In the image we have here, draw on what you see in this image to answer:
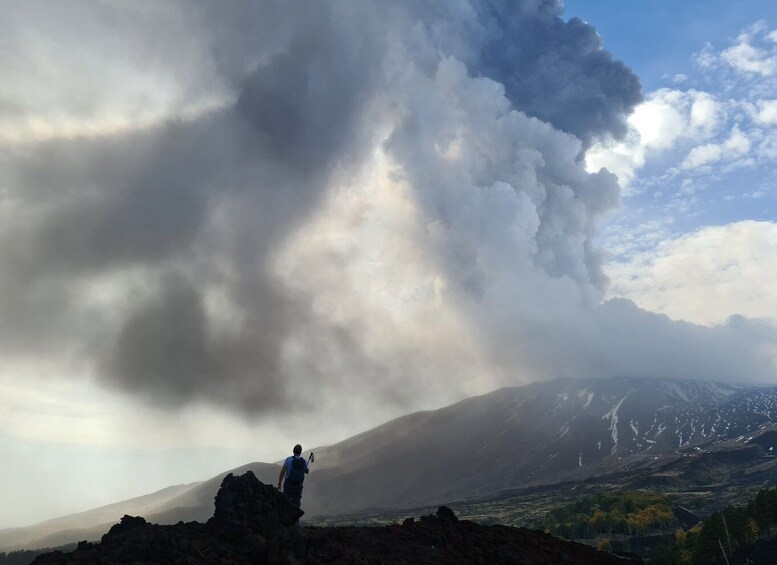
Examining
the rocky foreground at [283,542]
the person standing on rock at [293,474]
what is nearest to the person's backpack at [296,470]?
the person standing on rock at [293,474]

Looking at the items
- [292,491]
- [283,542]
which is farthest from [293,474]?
[283,542]

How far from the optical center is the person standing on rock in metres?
19.8

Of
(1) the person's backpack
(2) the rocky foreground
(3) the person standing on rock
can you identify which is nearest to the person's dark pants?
(3) the person standing on rock

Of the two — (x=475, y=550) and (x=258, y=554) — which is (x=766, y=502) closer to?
(x=475, y=550)

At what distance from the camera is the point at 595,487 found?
193125 millimetres

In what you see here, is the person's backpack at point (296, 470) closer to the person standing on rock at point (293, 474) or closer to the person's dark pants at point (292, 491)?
the person standing on rock at point (293, 474)

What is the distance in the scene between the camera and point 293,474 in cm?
1995

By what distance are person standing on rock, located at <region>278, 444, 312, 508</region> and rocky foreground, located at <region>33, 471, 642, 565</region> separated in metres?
0.46

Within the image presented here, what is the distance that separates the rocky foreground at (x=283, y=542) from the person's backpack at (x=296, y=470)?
0.74m

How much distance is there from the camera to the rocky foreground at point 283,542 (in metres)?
15.0

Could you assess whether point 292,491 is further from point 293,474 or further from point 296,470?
point 296,470

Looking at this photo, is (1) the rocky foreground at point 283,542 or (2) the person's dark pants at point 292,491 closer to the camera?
(1) the rocky foreground at point 283,542

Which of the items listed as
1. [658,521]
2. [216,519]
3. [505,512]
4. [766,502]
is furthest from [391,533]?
[505,512]

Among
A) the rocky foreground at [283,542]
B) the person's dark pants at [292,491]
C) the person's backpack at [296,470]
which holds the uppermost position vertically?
the person's backpack at [296,470]
